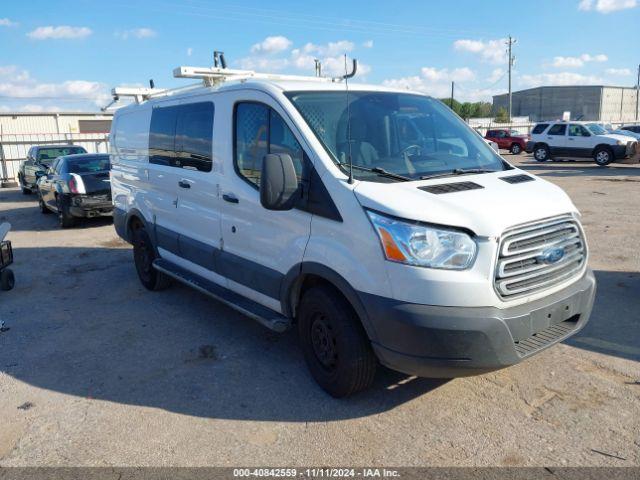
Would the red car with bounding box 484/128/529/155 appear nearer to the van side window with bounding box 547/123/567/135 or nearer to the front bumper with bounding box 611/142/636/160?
the van side window with bounding box 547/123/567/135

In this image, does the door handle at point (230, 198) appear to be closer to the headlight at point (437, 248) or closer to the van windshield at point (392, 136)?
the van windshield at point (392, 136)

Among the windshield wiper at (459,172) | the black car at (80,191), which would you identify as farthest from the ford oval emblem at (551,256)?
the black car at (80,191)

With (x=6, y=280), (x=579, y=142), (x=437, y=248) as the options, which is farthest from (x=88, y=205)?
Answer: (x=579, y=142)

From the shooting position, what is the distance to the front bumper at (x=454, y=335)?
305cm

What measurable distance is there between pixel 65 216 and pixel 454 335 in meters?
10.7

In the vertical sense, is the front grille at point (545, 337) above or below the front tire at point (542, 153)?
below

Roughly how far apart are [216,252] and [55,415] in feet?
5.93

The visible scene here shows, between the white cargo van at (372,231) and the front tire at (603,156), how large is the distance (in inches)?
786

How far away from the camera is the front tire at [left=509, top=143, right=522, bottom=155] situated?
32.6m

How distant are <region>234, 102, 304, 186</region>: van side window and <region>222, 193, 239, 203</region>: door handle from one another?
20 cm

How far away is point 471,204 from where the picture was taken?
3221mm

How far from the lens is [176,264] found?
5.75 m

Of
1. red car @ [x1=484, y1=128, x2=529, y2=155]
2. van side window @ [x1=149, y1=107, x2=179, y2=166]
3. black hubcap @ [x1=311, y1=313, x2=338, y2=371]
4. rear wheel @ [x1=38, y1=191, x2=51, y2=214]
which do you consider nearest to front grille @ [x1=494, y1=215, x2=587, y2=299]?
black hubcap @ [x1=311, y1=313, x2=338, y2=371]

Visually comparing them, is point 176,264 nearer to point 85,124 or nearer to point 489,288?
point 489,288
